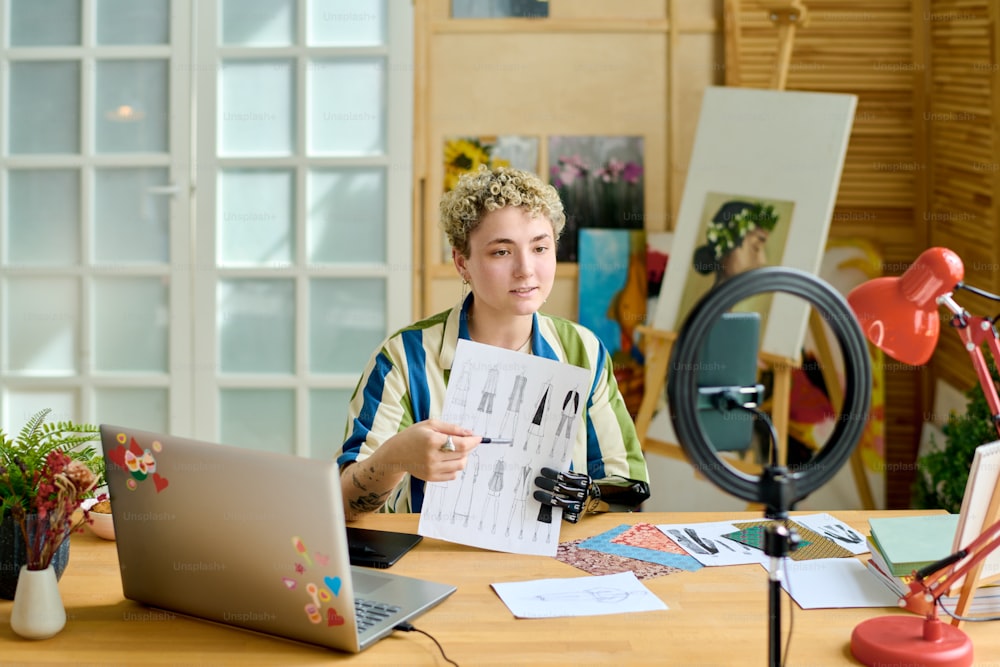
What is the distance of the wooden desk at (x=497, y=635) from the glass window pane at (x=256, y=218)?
2362mm

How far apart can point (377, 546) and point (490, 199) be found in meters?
0.72

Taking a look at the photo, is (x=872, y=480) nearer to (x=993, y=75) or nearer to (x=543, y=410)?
(x=993, y=75)

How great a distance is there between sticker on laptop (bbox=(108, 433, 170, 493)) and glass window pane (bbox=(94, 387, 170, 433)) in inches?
101

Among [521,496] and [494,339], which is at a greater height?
[494,339]

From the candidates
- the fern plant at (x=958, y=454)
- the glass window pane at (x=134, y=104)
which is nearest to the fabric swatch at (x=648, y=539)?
the fern plant at (x=958, y=454)

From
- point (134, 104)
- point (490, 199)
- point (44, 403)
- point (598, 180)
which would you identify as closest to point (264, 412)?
point (44, 403)

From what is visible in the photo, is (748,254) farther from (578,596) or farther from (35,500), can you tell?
(35,500)

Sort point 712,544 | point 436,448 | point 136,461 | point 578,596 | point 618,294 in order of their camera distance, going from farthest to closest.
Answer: point 618,294, point 712,544, point 436,448, point 578,596, point 136,461

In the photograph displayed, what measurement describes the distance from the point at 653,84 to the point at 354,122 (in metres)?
1.11

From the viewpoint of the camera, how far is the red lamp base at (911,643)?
1.31 m

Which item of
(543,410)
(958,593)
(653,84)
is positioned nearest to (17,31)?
(653,84)

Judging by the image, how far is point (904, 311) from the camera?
142 cm

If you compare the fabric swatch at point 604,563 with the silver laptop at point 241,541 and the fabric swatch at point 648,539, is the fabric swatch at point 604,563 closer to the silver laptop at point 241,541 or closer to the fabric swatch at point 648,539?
the fabric swatch at point 648,539

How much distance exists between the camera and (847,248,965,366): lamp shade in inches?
54.9
